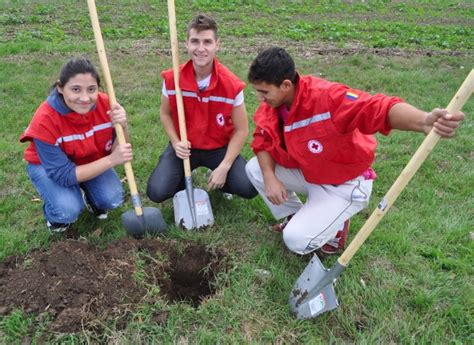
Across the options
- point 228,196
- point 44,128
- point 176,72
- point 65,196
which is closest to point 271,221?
point 228,196

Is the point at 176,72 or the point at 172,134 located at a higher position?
the point at 176,72

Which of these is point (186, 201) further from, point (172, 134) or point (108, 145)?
point (108, 145)

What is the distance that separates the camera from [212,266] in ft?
9.75

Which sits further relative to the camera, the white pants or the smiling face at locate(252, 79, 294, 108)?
the white pants

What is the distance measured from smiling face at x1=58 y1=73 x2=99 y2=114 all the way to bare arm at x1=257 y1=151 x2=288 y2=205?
126 cm

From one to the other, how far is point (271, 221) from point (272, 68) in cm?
145

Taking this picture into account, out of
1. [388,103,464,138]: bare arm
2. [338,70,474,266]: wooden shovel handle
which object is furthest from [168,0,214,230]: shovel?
[388,103,464,138]: bare arm

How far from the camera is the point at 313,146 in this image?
8.99ft

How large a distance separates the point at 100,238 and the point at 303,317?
1.65 m

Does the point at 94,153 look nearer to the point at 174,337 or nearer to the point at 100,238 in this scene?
the point at 100,238

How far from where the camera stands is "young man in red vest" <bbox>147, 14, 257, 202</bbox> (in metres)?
3.25

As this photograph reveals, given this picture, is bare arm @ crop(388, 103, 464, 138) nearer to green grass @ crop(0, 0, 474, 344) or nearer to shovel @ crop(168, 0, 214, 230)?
green grass @ crop(0, 0, 474, 344)

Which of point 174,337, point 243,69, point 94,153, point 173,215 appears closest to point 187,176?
point 173,215

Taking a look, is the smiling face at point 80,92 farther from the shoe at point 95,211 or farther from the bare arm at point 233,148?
the bare arm at point 233,148
